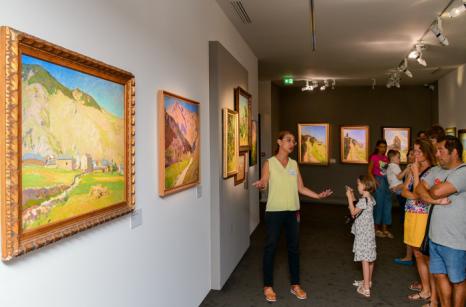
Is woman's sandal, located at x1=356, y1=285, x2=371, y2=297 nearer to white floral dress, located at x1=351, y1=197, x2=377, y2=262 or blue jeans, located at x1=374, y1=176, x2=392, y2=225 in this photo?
white floral dress, located at x1=351, y1=197, x2=377, y2=262

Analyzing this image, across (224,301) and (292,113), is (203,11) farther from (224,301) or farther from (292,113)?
(292,113)

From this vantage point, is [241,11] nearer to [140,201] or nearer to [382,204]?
[140,201]

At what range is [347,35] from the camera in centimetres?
591

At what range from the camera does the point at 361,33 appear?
581cm

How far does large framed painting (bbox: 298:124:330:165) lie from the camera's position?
11406mm

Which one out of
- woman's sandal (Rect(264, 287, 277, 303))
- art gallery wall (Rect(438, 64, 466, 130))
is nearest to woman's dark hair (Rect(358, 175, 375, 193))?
woman's sandal (Rect(264, 287, 277, 303))

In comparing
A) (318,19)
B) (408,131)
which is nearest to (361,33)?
(318,19)

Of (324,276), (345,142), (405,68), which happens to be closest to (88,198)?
(324,276)

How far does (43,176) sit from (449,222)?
3100mm

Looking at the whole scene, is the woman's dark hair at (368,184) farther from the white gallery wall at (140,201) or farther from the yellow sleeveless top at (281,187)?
the white gallery wall at (140,201)

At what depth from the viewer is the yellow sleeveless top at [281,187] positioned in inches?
161

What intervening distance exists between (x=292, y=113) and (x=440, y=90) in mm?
4042

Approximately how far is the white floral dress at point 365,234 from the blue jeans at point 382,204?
9.42 feet

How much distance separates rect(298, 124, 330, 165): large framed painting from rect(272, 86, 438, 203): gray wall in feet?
0.51
